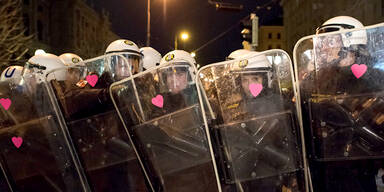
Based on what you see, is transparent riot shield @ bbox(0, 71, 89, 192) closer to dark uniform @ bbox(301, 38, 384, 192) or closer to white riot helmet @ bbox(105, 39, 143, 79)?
white riot helmet @ bbox(105, 39, 143, 79)

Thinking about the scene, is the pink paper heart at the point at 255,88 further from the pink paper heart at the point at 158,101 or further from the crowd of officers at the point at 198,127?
the pink paper heart at the point at 158,101

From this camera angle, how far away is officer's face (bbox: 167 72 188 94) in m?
2.75

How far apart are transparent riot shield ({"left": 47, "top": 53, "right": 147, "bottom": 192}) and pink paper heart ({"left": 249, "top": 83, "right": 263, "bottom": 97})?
3.87ft

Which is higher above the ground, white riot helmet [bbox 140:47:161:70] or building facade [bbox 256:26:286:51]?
building facade [bbox 256:26:286:51]

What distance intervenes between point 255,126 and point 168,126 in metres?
0.71

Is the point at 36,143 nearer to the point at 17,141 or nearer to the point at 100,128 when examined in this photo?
the point at 17,141

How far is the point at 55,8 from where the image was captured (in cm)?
4106

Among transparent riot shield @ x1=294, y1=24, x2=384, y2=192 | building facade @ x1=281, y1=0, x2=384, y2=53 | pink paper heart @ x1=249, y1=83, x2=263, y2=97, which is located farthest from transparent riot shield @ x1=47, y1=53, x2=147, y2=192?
building facade @ x1=281, y1=0, x2=384, y2=53

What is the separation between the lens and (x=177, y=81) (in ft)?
9.03

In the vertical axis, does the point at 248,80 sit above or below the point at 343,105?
above

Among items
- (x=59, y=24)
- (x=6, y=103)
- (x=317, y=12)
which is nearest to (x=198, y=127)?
(x=6, y=103)

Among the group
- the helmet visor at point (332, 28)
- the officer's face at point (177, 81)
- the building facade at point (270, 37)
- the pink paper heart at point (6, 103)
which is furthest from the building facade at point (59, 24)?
the building facade at point (270, 37)

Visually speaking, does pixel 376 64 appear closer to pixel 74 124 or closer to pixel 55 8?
pixel 74 124

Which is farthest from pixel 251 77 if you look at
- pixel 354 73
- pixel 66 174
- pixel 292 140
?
pixel 66 174
